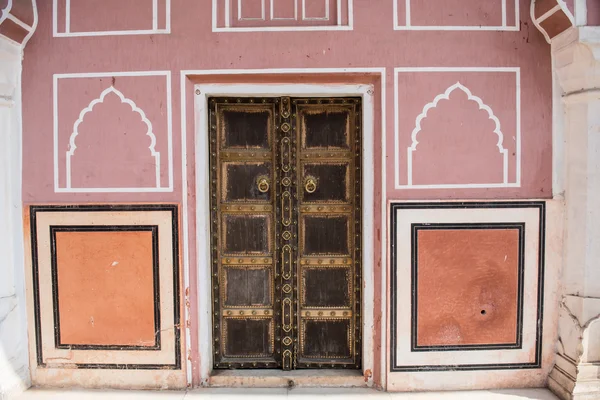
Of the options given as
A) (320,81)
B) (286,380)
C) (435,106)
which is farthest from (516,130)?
(286,380)

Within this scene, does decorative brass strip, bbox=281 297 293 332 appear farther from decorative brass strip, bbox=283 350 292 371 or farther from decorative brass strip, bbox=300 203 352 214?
decorative brass strip, bbox=300 203 352 214

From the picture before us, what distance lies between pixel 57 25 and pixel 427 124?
7.40 feet

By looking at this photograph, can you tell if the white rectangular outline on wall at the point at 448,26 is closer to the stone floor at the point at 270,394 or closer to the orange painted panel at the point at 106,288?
the orange painted panel at the point at 106,288

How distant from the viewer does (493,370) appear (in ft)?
8.27

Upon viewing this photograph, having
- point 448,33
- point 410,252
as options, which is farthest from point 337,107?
point 410,252

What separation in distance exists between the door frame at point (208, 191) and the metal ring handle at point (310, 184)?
299mm

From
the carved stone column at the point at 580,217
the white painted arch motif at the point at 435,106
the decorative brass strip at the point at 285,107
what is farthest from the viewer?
the decorative brass strip at the point at 285,107

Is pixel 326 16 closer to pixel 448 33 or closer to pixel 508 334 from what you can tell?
pixel 448 33

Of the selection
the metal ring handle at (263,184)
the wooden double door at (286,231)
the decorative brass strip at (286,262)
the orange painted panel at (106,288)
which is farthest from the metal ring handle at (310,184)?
the orange painted panel at (106,288)

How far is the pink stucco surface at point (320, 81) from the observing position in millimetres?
2410

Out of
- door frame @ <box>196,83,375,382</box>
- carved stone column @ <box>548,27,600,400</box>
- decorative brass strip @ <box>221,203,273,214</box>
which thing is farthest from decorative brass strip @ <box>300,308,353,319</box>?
carved stone column @ <box>548,27,600,400</box>

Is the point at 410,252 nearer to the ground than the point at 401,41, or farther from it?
nearer to the ground

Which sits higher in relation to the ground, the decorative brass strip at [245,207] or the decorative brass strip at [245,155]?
the decorative brass strip at [245,155]

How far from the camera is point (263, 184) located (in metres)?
2.54
